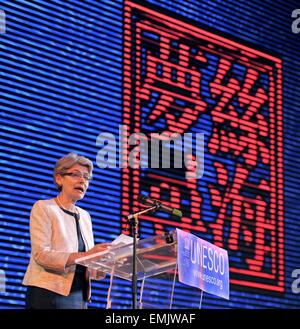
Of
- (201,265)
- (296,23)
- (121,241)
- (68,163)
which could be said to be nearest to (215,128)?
(296,23)

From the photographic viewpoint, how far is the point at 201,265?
3.64 metres

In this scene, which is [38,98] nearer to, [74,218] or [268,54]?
[74,218]

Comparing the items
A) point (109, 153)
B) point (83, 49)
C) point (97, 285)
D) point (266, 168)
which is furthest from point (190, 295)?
point (266, 168)

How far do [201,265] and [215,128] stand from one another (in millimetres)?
2764

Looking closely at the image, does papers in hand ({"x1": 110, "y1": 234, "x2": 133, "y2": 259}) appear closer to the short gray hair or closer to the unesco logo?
the short gray hair

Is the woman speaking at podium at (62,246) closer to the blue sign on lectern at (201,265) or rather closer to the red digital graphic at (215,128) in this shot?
the blue sign on lectern at (201,265)

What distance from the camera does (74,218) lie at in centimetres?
385

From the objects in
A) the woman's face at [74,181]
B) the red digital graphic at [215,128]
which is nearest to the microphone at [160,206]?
the woman's face at [74,181]

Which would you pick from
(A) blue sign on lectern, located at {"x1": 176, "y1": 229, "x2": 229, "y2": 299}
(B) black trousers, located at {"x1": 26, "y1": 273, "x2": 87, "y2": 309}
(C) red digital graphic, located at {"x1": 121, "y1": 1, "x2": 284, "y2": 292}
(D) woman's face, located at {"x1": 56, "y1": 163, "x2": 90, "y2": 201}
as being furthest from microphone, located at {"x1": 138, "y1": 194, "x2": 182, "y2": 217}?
(C) red digital graphic, located at {"x1": 121, "y1": 1, "x2": 284, "y2": 292}

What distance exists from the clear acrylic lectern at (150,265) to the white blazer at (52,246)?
0.12 m

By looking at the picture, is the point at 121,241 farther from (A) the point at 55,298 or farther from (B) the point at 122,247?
(A) the point at 55,298

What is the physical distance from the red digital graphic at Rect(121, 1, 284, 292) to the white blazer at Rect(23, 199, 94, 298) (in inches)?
67.5

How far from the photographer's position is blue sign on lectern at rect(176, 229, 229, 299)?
3.49 metres

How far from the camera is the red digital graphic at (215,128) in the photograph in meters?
5.80
